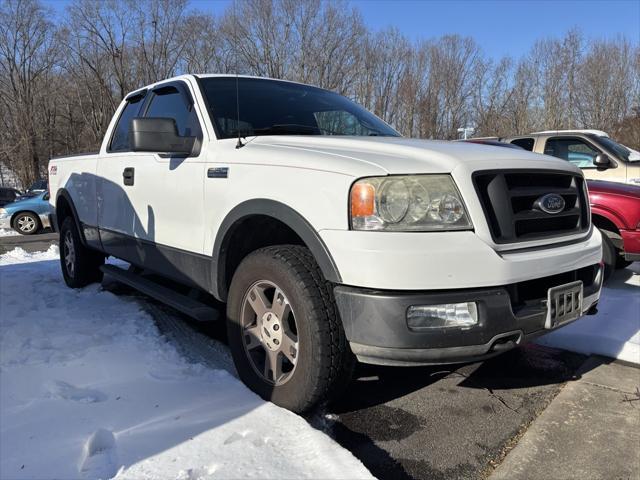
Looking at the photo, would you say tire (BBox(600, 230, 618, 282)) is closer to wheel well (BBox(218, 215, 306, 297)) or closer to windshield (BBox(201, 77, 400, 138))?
windshield (BBox(201, 77, 400, 138))

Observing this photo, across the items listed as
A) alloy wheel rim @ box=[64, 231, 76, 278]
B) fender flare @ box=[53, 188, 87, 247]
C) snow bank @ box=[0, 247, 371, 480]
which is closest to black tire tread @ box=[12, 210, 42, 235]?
fender flare @ box=[53, 188, 87, 247]

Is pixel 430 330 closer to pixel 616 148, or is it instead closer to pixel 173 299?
pixel 173 299

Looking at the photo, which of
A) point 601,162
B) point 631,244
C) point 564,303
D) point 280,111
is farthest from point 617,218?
point 280,111

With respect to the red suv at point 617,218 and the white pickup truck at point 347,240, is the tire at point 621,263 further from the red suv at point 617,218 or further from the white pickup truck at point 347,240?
the white pickup truck at point 347,240

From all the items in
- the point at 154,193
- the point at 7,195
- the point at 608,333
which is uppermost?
the point at 154,193

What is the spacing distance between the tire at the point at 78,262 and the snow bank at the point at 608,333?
4422 millimetres

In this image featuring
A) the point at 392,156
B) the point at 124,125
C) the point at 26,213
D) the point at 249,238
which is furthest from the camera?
the point at 26,213

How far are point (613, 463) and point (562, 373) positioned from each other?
1095mm

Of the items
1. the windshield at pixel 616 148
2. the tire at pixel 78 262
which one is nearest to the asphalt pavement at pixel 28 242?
the tire at pixel 78 262

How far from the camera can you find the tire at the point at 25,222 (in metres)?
14.9

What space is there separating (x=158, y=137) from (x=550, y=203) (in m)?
2.33

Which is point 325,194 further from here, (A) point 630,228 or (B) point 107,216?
(A) point 630,228

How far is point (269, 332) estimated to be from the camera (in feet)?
9.07

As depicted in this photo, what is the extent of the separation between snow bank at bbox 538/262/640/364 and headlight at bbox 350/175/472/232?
1.96 m
